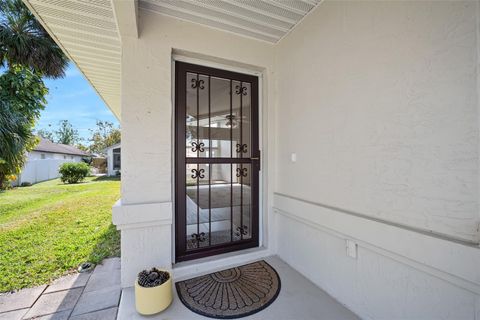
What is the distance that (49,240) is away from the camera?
3377mm

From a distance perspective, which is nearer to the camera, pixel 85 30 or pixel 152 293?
pixel 152 293

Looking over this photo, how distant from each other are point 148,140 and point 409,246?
231 cm

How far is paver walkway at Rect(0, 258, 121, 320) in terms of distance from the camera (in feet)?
5.85

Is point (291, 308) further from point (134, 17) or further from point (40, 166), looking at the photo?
point (40, 166)

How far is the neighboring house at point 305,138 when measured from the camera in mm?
1201

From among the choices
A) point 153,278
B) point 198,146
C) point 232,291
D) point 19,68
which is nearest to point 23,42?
point 19,68

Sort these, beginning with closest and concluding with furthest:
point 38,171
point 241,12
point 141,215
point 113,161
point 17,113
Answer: point 141,215, point 241,12, point 17,113, point 38,171, point 113,161

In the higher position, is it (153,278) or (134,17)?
(134,17)

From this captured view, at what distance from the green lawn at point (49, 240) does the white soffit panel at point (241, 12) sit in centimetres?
310

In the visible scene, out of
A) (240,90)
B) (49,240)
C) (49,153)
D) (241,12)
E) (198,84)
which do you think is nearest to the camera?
(241,12)

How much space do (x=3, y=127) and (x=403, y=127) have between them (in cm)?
899

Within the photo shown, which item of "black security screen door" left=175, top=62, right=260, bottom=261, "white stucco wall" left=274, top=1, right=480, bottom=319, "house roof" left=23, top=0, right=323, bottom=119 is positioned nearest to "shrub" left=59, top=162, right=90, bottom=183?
"house roof" left=23, top=0, right=323, bottom=119

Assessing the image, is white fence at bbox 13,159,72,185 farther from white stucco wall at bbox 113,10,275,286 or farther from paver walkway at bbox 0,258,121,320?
white stucco wall at bbox 113,10,275,286

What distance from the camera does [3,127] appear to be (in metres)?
5.91
